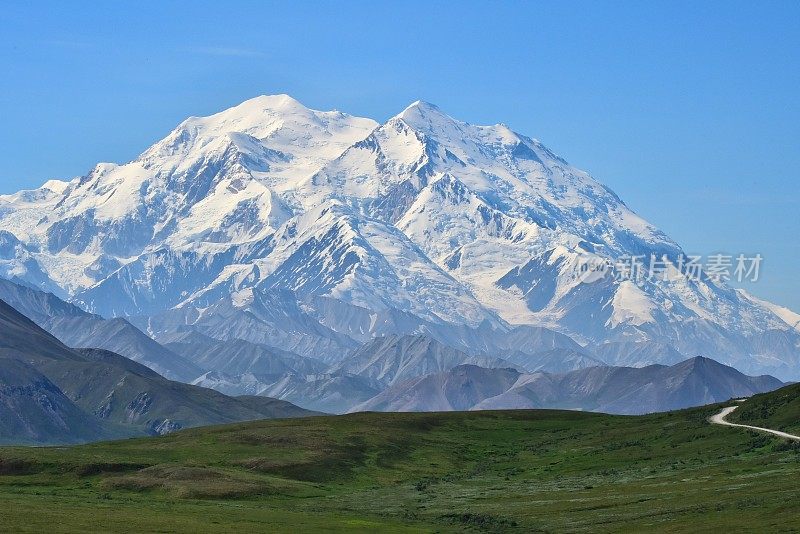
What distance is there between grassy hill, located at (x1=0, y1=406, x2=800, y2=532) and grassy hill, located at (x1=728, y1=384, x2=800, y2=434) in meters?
4.95

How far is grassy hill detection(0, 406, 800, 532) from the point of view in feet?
357

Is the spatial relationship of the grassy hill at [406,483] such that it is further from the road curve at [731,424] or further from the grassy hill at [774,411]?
the grassy hill at [774,411]

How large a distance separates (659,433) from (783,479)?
67109 millimetres

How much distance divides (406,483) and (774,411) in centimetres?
4469

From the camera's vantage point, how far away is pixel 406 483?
16075 cm

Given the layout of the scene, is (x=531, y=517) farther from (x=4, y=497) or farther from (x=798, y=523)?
(x=4, y=497)

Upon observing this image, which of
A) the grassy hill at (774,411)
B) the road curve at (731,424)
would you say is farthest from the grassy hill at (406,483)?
the grassy hill at (774,411)

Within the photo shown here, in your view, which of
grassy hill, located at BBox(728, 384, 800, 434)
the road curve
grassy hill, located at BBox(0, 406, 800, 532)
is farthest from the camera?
grassy hill, located at BBox(728, 384, 800, 434)

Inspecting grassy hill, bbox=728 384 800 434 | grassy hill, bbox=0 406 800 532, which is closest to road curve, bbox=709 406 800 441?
grassy hill, bbox=728 384 800 434

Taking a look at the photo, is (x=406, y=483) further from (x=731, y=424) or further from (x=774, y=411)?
(x=774, y=411)

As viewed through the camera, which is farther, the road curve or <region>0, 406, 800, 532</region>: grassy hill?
the road curve

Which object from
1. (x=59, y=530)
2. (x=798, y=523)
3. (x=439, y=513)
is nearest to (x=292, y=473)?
(x=439, y=513)

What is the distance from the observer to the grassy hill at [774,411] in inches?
6258

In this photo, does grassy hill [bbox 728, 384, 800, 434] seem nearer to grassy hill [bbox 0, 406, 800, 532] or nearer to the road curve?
the road curve
